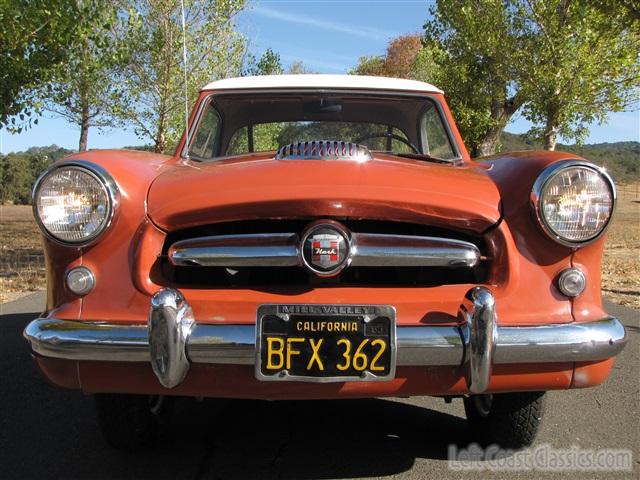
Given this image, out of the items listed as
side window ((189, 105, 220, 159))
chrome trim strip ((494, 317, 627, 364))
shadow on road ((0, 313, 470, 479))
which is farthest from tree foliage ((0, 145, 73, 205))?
chrome trim strip ((494, 317, 627, 364))

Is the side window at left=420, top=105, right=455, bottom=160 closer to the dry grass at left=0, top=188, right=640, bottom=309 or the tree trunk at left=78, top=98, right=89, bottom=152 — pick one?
the dry grass at left=0, top=188, right=640, bottom=309

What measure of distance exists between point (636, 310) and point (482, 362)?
4578 millimetres

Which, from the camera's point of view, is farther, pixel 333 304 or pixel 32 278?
pixel 32 278

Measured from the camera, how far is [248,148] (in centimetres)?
358

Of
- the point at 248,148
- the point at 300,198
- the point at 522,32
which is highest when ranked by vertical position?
the point at 522,32

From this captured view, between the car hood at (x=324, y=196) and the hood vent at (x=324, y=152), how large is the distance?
10cm

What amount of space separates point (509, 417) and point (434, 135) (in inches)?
61.4

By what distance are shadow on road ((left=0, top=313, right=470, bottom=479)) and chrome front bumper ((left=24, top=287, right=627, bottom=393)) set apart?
0.67 m

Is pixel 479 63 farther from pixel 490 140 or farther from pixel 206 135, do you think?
pixel 206 135

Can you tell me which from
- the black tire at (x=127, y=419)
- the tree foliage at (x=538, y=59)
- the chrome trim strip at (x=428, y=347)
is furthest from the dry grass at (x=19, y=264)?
the tree foliage at (x=538, y=59)

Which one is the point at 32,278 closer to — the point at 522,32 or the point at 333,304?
the point at 333,304

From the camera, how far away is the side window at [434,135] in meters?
3.26

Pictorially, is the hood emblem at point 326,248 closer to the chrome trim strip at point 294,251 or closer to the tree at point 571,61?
the chrome trim strip at point 294,251

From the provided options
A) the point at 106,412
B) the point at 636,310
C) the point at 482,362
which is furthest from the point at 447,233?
the point at 636,310
